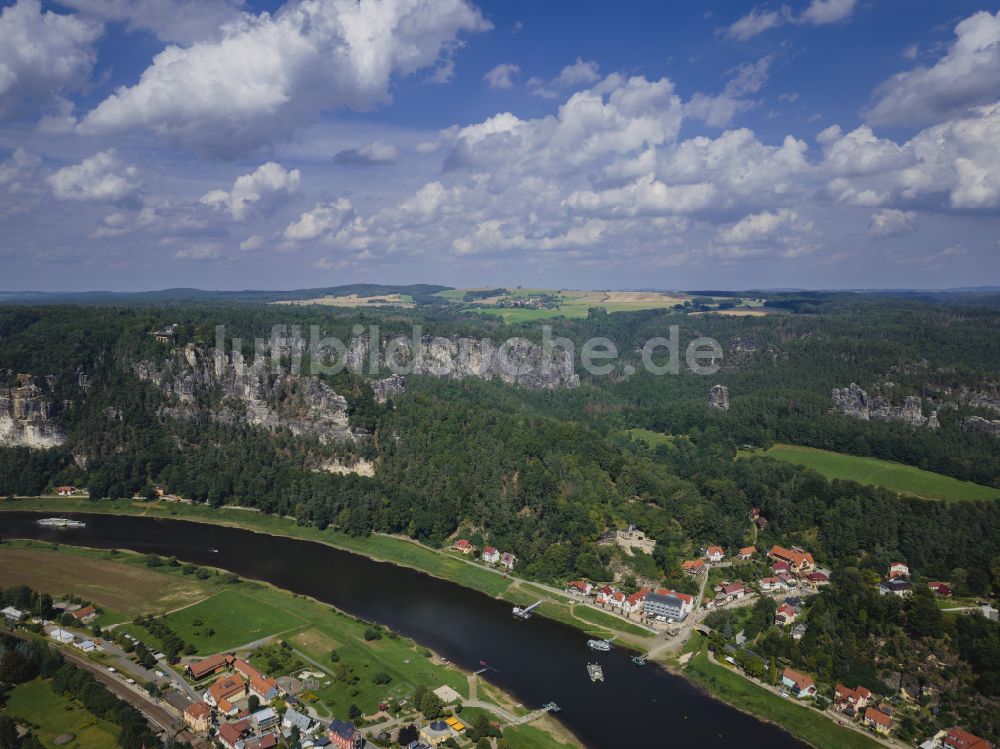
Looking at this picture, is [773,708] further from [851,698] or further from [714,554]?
[714,554]

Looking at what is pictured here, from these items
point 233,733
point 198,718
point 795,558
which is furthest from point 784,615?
point 198,718

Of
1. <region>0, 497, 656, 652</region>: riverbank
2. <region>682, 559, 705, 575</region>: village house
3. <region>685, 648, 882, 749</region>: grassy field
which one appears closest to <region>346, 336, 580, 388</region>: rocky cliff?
<region>0, 497, 656, 652</region>: riverbank

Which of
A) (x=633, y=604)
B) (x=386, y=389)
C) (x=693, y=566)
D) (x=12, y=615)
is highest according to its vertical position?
(x=386, y=389)

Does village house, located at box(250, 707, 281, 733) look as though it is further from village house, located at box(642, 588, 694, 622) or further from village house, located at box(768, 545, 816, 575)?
village house, located at box(768, 545, 816, 575)

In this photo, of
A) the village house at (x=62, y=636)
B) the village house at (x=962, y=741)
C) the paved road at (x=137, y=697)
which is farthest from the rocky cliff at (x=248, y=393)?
the village house at (x=962, y=741)

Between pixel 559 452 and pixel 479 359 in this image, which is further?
pixel 479 359

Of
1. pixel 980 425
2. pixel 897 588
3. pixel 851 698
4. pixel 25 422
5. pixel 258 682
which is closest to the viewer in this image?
pixel 258 682

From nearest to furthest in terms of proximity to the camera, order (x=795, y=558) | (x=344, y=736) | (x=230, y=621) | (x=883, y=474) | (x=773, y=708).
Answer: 1. (x=344, y=736)
2. (x=773, y=708)
3. (x=230, y=621)
4. (x=795, y=558)
5. (x=883, y=474)

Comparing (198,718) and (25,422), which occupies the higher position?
(25,422)
